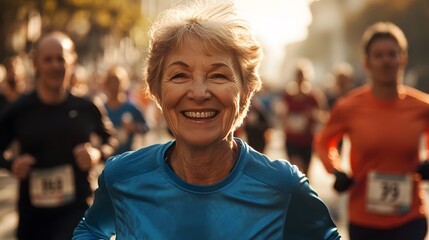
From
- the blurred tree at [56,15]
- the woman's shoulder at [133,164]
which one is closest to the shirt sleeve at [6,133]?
the woman's shoulder at [133,164]

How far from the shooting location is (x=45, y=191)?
5.33m

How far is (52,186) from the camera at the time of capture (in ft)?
17.5

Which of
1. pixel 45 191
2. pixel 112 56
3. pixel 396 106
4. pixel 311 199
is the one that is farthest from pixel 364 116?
pixel 112 56

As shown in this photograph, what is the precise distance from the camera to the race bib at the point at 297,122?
1053cm

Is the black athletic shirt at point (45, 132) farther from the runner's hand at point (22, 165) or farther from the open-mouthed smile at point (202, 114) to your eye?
the open-mouthed smile at point (202, 114)

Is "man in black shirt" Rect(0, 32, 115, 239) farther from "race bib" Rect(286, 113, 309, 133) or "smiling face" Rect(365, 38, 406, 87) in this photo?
"race bib" Rect(286, 113, 309, 133)

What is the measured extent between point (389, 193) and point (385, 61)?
2.70 feet

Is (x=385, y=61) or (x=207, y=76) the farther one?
(x=385, y=61)

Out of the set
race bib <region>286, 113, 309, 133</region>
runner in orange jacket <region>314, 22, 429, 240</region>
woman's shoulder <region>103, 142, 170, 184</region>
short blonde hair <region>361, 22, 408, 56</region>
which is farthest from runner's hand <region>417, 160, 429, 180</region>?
race bib <region>286, 113, 309, 133</region>

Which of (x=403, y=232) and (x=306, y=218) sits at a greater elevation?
(x=306, y=218)

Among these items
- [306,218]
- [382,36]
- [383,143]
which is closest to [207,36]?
[306,218]

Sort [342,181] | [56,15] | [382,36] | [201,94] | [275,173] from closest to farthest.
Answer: [201,94]
[275,173]
[342,181]
[382,36]
[56,15]

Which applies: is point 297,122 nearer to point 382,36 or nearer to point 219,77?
point 382,36

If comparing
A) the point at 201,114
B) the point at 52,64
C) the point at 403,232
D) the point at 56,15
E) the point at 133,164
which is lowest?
the point at 403,232
